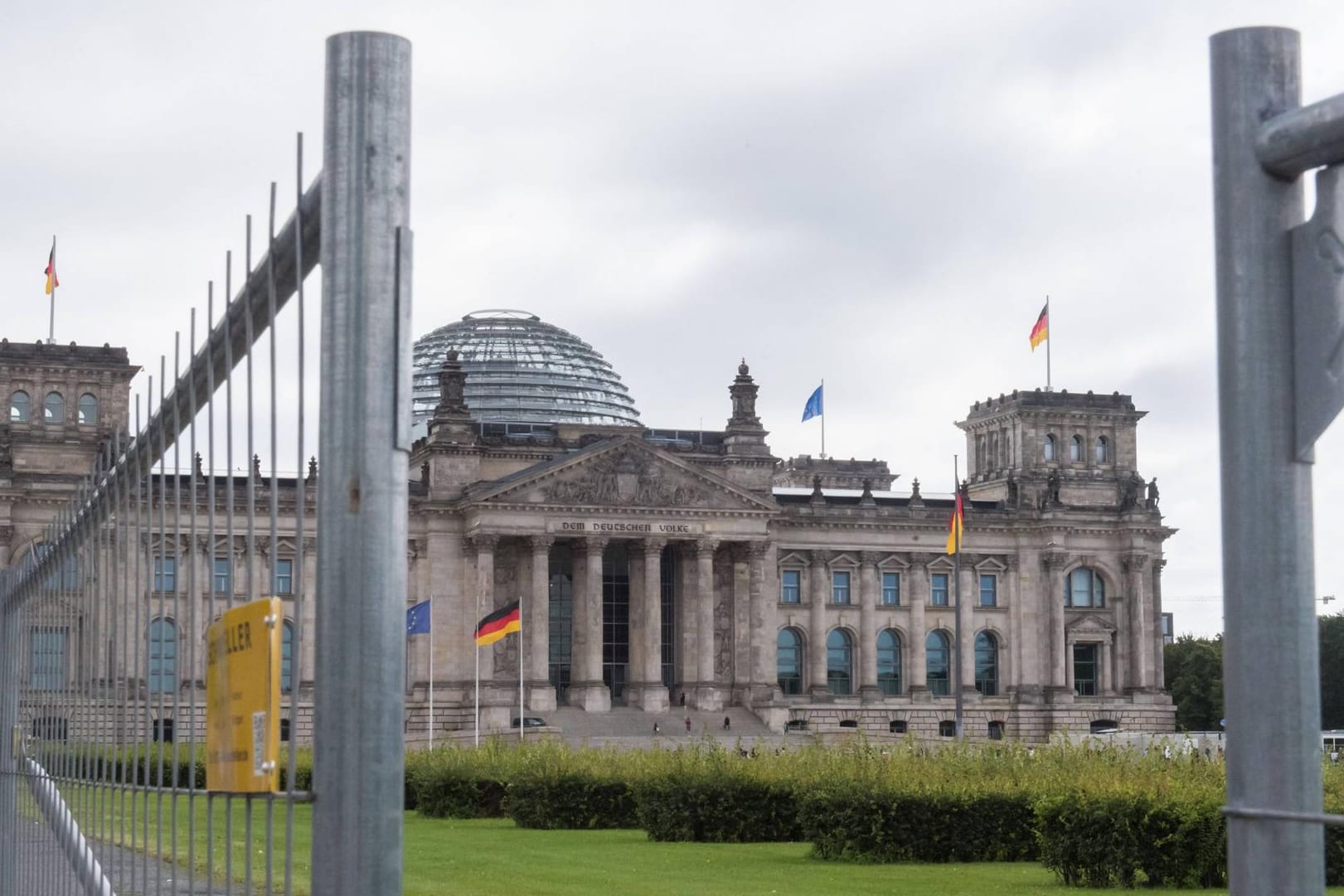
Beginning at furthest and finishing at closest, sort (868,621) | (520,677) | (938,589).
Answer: (938,589) < (868,621) < (520,677)

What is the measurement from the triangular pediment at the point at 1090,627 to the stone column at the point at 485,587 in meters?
32.8

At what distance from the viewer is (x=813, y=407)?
337 feet

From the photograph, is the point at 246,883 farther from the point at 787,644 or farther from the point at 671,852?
the point at 787,644

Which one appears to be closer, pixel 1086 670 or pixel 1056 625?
pixel 1056 625

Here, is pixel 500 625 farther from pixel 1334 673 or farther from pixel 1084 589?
pixel 1334 673

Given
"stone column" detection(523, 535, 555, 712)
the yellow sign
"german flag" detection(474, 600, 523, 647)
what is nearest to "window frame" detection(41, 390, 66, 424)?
"stone column" detection(523, 535, 555, 712)

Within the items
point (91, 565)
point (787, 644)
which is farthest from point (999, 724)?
point (91, 565)

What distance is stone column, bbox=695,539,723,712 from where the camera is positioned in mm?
96688

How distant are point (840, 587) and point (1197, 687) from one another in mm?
32019

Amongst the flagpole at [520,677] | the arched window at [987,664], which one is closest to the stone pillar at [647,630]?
the flagpole at [520,677]

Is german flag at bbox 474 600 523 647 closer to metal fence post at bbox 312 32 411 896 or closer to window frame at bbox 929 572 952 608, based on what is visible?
window frame at bbox 929 572 952 608

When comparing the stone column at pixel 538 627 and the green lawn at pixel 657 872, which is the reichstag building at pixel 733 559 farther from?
the green lawn at pixel 657 872

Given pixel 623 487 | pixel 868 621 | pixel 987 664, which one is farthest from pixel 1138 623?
pixel 623 487

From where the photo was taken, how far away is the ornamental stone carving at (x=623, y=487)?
94688 mm
